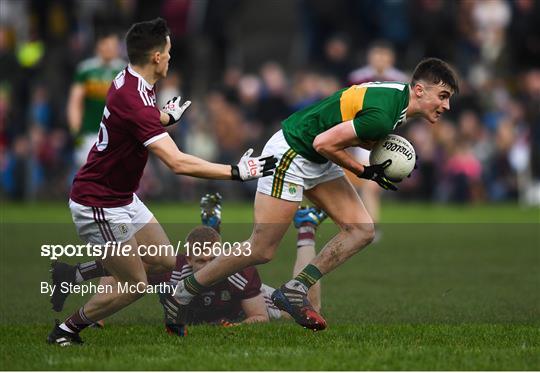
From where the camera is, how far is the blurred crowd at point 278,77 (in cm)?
2253

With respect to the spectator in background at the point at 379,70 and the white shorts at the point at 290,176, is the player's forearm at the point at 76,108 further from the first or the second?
the white shorts at the point at 290,176

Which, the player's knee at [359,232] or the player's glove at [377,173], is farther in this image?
the player's knee at [359,232]

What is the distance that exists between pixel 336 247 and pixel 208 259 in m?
1.03

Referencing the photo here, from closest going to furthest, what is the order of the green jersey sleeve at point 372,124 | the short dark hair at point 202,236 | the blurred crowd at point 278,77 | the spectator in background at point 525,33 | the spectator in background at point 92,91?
the green jersey sleeve at point 372,124 < the short dark hair at point 202,236 < the spectator in background at point 92,91 < the blurred crowd at point 278,77 < the spectator in background at point 525,33

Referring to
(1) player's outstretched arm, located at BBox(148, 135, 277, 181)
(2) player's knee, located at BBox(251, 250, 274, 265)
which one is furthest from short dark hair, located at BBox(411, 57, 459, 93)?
(2) player's knee, located at BBox(251, 250, 274, 265)

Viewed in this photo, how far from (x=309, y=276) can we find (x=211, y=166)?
158 centimetres

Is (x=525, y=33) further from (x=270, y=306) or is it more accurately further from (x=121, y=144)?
(x=121, y=144)

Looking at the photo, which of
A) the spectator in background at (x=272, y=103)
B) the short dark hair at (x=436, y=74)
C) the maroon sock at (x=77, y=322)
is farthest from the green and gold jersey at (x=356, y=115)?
the spectator in background at (x=272, y=103)

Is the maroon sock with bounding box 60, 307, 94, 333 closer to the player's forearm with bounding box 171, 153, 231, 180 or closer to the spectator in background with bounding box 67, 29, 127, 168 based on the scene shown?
the player's forearm with bounding box 171, 153, 231, 180

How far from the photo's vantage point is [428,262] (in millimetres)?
13242

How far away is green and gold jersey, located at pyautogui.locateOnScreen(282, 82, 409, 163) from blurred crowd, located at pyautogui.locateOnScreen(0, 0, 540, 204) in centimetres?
1312

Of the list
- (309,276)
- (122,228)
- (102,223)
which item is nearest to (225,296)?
(309,276)

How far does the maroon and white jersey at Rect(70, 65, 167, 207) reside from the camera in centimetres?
779

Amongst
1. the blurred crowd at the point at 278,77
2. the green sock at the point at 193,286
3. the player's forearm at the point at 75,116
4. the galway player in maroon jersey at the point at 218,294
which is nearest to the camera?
the green sock at the point at 193,286
